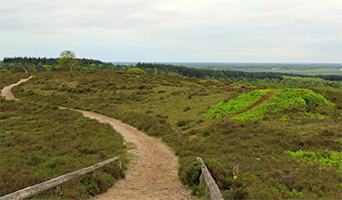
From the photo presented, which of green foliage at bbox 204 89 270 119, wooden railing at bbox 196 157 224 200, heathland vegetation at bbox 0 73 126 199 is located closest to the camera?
wooden railing at bbox 196 157 224 200

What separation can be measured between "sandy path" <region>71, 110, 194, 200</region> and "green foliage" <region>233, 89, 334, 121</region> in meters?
9.00

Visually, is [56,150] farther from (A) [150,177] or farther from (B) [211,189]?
(B) [211,189]

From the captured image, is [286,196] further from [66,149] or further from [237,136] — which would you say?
[66,149]

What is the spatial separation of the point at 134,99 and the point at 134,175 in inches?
1060

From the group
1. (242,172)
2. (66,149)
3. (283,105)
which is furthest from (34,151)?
(283,105)

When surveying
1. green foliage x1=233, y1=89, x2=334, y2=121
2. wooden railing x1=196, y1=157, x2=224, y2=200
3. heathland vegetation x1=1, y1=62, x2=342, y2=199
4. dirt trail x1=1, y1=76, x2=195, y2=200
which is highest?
green foliage x1=233, y1=89, x2=334, y2=121

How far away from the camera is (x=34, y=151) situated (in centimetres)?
1493

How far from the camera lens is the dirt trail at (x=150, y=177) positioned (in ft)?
30.2

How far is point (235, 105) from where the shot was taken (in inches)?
993

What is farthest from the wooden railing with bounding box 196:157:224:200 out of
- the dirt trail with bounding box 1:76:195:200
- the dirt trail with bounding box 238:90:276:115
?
the dirt trail with bounding box 238:90:276:115

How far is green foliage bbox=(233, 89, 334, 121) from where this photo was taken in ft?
68.6

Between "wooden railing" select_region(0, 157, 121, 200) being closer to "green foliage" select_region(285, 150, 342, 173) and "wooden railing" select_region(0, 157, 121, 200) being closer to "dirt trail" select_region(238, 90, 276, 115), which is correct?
"green foliage" select_region(285, 150, 342, 173)

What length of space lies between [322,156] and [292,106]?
1086 cm

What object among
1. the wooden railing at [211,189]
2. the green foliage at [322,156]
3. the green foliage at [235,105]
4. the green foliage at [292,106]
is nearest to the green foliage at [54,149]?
the wooden railing at [211,189]
